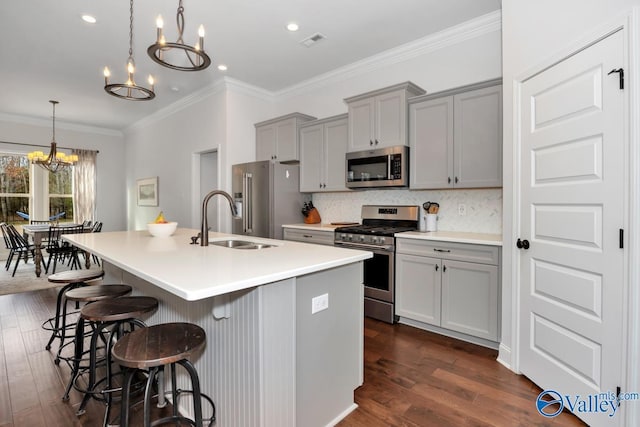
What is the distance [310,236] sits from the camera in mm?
3928

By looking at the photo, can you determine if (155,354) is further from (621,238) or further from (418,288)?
(418,288)

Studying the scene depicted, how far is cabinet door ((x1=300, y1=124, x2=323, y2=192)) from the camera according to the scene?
13.7 feet

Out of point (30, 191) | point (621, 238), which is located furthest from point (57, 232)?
point (621, 238)

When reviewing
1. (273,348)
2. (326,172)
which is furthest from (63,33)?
(273,348)

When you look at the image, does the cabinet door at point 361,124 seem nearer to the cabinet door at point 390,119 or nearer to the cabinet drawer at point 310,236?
the cabinet door at point 390,119

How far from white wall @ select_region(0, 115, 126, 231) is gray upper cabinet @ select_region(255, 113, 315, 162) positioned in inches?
188

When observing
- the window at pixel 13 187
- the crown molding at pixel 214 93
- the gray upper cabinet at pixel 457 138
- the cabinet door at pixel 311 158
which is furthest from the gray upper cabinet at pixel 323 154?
the window at pixel 13 187

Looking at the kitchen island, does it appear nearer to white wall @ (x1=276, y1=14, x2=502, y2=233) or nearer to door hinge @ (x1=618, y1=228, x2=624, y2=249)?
door hinge @ (x1=618, y1=228, x2=624, y2=249)

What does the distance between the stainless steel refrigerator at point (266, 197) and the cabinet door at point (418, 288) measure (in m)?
1.76

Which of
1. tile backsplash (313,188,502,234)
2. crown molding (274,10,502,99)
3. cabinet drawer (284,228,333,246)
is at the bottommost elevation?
cabinet drawer (284,228,333,246)

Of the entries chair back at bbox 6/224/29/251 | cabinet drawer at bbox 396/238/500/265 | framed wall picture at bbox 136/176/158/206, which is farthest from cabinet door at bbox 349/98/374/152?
chair back at bbox 6/224/29/251

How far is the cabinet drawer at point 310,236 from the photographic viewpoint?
3727 millimetres

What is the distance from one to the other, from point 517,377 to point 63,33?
5154mm

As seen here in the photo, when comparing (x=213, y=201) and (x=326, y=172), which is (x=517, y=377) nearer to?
(x=326, y=172)
